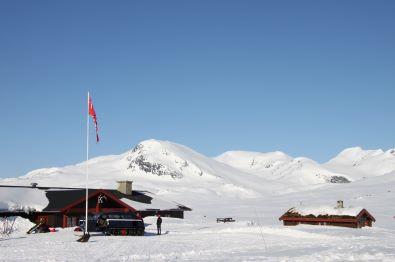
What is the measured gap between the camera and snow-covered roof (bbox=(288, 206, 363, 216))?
164 feet

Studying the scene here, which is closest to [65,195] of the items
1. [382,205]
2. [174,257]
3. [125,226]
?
[125,226]

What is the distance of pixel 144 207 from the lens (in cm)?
5603

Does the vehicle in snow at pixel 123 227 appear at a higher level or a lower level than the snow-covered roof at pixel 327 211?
lower

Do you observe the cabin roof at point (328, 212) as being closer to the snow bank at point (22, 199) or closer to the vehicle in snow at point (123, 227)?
the snow bank at point (22, 199)

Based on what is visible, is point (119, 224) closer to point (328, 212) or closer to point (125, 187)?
point (328, 212)

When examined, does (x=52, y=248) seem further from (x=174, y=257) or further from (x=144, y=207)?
(x=144, y=207)

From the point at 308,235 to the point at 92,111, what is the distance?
14.9 m

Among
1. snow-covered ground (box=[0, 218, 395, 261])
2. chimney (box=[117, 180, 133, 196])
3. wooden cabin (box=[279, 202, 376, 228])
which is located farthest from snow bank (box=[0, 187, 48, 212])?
wooden cabin (box=[279, 202, 376, 228])

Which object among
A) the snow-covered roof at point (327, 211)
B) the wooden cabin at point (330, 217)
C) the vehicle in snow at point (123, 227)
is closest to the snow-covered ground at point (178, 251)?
the vehicle in snow at point (123, 227)

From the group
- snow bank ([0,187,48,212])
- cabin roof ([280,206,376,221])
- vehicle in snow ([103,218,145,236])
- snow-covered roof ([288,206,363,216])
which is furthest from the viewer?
snow-covered roof ([288,206,363,216])

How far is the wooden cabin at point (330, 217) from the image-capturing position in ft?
163

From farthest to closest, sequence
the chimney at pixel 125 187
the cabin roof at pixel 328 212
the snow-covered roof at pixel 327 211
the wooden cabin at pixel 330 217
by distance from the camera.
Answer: the chimney at pixel 125 187 → the snow-covered roof at pixel 327 211 → the cabin roof at pixel 328 212 → the wooden cabin at pixel 330 217

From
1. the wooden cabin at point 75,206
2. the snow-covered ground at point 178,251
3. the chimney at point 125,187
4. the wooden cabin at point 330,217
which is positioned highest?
the chimney at point 125,187

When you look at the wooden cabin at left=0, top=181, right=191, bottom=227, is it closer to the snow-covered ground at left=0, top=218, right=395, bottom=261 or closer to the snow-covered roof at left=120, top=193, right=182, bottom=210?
the snow-covered roof at left=120, top=193, right=182, bottom=210
